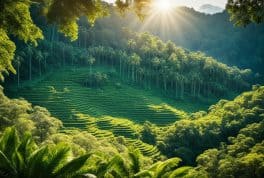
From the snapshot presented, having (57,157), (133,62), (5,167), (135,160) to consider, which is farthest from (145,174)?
(133,62)

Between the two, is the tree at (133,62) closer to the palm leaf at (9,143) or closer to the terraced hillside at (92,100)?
the terraced hillside at (92,100)

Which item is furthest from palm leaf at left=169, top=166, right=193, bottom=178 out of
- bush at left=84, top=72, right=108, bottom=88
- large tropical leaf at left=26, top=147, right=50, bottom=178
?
bush at left=84, top=72, right=108, bottom=88

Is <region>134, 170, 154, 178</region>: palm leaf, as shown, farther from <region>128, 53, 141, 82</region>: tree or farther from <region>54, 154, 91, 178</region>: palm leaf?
<region>128, 53, 141, 82</region>: tree

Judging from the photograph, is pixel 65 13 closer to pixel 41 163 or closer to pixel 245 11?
pixel 41 163

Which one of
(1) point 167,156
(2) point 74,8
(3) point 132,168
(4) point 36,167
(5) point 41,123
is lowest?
(1) point 167,156

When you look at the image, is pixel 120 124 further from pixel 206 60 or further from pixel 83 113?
pixel 206 60

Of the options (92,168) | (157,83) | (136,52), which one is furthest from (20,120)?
(136,52)
